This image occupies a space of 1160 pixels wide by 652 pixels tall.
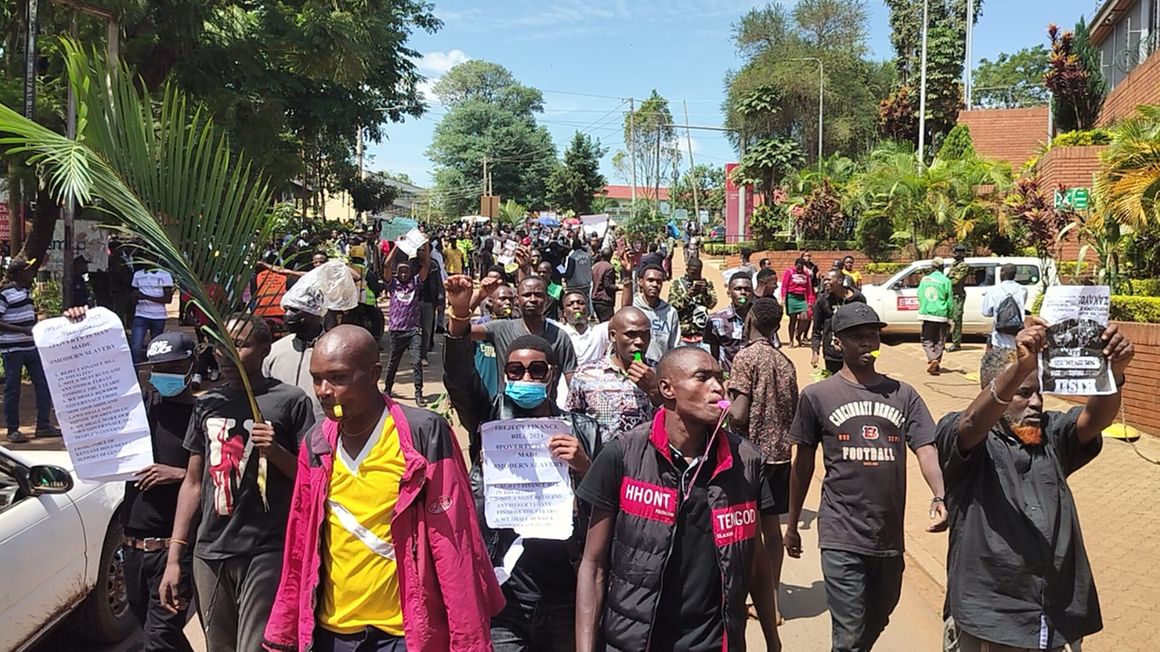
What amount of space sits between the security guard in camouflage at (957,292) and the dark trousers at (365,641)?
12735 millimetres

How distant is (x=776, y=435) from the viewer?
509 centimetres

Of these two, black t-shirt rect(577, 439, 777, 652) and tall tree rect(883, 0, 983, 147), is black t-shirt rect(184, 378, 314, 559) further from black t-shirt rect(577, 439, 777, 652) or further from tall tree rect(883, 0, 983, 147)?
tall tree rect(883, 0, 983, 147)

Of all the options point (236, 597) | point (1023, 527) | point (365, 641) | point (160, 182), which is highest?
point (160, 182)

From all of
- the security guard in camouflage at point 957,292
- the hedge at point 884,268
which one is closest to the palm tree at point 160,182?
the security guard in camouflage at point 957,292

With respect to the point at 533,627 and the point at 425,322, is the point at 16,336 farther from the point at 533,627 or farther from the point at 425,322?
the point at 533,627

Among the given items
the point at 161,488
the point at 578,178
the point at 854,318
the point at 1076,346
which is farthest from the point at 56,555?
the point at 578,178

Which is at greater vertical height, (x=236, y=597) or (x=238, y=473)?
(x=238, y=473)

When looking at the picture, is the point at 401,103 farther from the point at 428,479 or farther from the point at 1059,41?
the point at 428,479

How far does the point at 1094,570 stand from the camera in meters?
5.84

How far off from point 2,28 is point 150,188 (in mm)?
11580

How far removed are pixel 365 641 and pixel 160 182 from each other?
2.00 metres

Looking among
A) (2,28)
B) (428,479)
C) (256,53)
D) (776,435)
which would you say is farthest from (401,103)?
(428,479)

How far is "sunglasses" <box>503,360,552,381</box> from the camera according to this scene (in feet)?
12.2

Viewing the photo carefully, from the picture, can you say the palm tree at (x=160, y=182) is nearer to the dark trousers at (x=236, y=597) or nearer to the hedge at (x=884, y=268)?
the dark trousers at (x=236, y=597)
